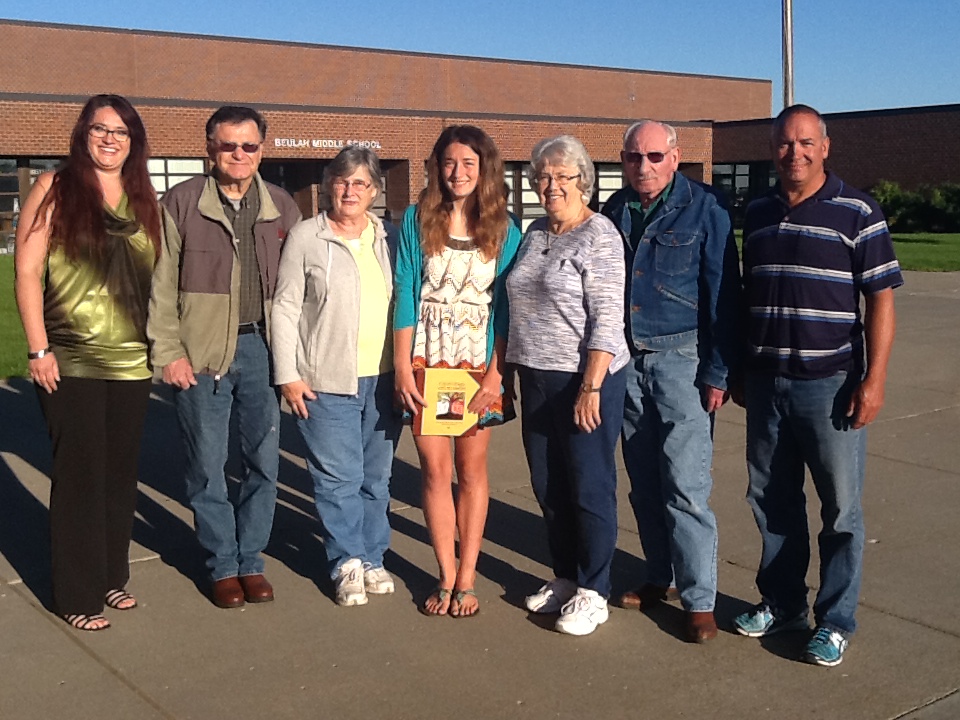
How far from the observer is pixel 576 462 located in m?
4.14

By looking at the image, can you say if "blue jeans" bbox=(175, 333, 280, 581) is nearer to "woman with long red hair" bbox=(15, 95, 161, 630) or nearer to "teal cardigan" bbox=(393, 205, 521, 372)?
"woman with long red hair" bbox=(15, 95, 161, 630)

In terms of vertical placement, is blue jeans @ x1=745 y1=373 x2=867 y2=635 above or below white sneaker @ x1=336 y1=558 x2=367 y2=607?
above


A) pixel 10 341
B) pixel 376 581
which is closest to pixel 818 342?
pixel 376 581

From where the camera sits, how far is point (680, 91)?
67062 mm

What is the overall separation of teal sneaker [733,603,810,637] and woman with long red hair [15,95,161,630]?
2.40 metres

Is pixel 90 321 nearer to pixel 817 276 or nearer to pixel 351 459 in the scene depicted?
pixel 351 459

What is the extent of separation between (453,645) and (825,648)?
131 cm

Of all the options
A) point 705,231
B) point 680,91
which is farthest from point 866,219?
point 680,91

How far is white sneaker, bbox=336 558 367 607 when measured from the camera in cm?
452

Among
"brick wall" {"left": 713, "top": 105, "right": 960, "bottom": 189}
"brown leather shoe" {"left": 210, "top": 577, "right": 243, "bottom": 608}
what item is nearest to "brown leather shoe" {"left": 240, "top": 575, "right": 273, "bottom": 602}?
"brown leather shoe" {"left": 210, "top": 577, "right": 243, "bottom": 608}

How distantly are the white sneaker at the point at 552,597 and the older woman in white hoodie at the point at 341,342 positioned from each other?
66 centimetres

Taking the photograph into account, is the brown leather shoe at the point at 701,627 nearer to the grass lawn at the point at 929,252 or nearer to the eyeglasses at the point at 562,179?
the eyeglasses at the point at 562,179

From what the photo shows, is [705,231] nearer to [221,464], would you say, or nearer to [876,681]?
[876,681]

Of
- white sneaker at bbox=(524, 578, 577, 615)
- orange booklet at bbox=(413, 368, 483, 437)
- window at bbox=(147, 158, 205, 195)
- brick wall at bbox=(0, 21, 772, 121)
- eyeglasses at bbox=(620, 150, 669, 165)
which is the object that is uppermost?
brick wall at bbox=(0, 21, 772, 121)
